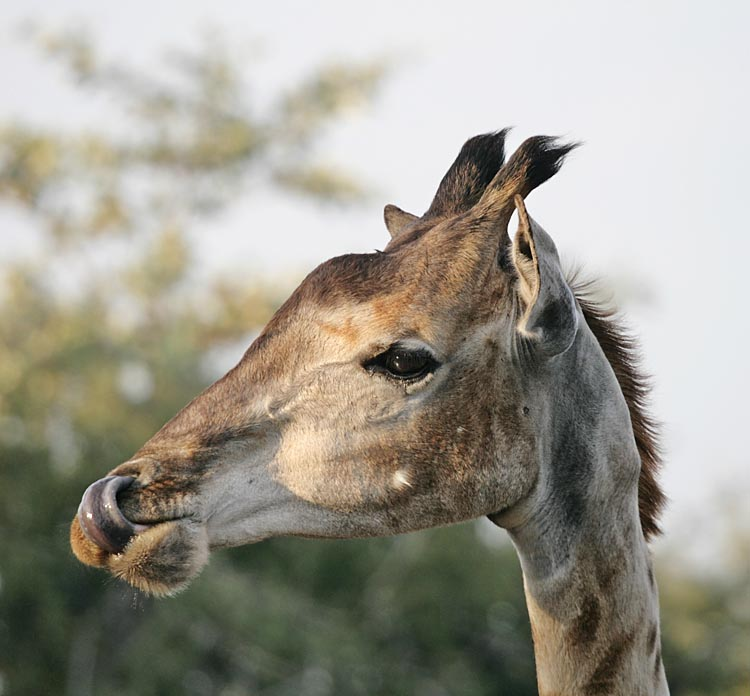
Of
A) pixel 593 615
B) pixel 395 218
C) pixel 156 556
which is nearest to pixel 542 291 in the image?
pixel 593 615

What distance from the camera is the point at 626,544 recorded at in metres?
4.10

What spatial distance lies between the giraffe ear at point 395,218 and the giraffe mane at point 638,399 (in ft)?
2.73

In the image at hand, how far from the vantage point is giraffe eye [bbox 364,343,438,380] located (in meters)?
3.91

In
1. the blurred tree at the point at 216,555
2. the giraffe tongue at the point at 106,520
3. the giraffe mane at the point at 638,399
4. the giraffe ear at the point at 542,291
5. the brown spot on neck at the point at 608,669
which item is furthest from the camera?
the blurred tree at the point at 216,555

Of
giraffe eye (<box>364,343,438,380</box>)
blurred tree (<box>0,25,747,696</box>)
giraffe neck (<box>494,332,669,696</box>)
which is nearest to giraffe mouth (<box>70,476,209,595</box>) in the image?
giraffe eye (<box>364,343,438,380</box>)

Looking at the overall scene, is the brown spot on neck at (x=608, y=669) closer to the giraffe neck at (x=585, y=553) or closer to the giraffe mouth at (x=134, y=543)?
the giraffe neck at (x=585, y=553)

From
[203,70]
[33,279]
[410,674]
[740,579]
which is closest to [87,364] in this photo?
[33,279]

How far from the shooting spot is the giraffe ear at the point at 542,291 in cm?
383

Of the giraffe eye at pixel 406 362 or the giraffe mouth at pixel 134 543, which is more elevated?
the giraffe eye at pixel 406 362

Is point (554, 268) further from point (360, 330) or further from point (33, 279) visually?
point (33, 279)

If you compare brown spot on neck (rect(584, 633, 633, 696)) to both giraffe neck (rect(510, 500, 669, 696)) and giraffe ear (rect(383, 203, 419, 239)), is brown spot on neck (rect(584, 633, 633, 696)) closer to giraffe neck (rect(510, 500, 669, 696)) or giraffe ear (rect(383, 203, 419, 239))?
giraffe neck (rect(510, 500, 669, 696))

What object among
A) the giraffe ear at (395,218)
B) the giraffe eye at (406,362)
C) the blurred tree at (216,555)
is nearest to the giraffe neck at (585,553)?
the giraffe eye at (406,362)

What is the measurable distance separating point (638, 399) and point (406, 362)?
1.13 meters

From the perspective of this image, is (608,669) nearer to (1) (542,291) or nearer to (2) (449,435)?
(2) (449,435)
